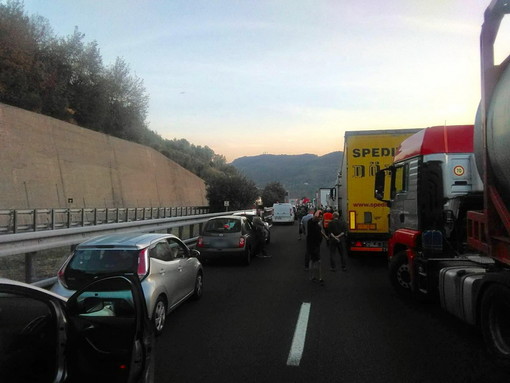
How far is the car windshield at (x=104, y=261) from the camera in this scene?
6.47 meters

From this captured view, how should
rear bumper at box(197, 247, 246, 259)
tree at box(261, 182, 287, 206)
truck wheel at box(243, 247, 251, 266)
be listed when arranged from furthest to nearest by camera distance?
1. tree at box(261, 182, 287, 206)
2. truck wheel at box(243, 247, 251, 266)
3. rear bumper at box(197, 247, 246, 259)

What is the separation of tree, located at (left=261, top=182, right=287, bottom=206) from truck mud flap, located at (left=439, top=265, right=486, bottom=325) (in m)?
91.3

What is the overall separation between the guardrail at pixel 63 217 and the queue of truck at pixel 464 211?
16407mm

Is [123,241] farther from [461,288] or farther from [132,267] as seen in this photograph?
[461,288]

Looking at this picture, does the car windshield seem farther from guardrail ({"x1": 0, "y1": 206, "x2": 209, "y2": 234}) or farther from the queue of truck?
guardrail ({"x1": 0, "y1": 206, "x2": 209, "y2": 234})

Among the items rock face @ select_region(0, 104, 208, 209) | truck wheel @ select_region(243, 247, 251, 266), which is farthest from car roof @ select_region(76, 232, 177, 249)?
rock face @ select_region(0, 104, 208, 209)

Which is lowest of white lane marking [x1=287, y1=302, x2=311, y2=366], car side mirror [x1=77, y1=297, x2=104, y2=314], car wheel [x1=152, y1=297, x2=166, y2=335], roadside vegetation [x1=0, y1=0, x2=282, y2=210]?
white lane marking [x1=287, y1=302, x2=311, y2=366]

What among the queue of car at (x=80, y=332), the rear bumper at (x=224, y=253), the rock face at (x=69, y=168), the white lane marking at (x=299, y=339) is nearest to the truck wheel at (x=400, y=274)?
the white lane marking at (x=299, y=339)

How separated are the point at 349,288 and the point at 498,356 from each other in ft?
16.3

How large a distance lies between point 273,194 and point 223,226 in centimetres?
8987

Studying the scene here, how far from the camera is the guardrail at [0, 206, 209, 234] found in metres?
22.9

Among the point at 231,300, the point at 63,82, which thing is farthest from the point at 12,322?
the point at 63,82

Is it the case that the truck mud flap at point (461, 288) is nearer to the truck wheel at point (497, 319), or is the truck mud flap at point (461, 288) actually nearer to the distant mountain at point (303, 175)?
the truck wheel at point (497, 319)

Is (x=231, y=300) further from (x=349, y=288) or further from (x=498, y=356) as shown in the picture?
(x=498, y=356)
